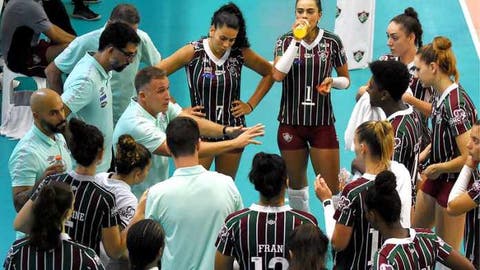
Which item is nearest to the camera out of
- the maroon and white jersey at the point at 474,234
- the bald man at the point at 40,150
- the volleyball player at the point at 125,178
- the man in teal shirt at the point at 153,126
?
the volleyball player at the point at 125,178

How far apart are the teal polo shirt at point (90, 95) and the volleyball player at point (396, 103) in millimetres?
2082

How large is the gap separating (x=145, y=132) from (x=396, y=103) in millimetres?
1774

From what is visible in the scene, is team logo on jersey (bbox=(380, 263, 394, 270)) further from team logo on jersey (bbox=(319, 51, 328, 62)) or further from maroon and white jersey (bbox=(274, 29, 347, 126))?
team logo on jersey (bbox=(319, 51, 328, 62))

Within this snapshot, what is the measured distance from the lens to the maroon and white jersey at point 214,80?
24.6ft

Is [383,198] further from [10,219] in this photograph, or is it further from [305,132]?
[10,219]

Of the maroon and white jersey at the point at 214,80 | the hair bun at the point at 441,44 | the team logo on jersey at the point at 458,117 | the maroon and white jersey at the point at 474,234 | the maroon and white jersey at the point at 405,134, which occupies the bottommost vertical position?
the maroon and white jersey at the point at 474,234

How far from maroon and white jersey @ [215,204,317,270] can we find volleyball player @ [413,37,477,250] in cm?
198

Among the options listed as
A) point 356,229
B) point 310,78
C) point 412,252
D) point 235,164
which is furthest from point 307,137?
point 412,252

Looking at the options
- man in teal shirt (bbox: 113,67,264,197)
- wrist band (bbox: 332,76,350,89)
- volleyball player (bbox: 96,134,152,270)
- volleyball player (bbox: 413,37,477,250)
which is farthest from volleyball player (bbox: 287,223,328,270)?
wrist band (bbox: 332,76,350,89)

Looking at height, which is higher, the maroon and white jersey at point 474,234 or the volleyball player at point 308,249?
the volleyball player at point 308,249

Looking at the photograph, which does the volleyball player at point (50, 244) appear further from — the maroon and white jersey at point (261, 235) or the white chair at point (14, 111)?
the white chair at point (14, 111)

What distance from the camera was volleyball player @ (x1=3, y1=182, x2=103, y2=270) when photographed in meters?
4.65

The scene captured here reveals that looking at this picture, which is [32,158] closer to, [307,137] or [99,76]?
[99,76]

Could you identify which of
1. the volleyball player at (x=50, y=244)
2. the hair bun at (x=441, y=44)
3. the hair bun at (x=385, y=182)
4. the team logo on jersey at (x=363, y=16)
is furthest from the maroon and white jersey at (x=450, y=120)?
the team logo on jersey at (x=363, y=16)
